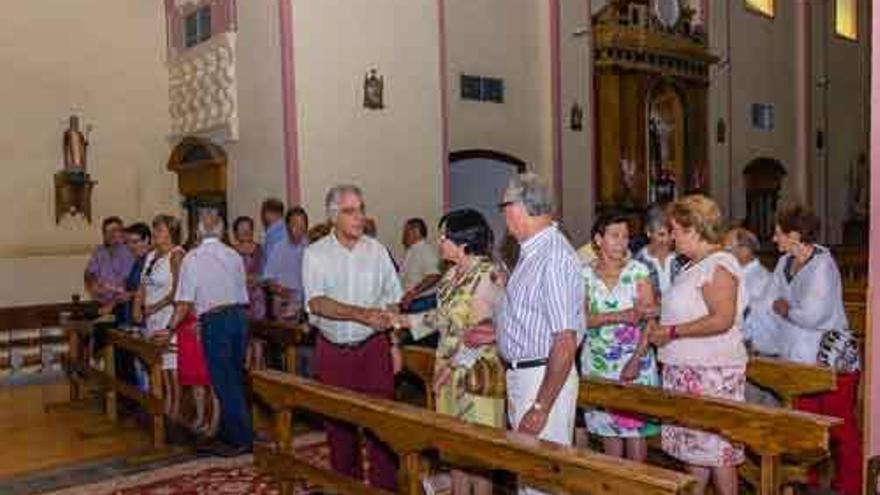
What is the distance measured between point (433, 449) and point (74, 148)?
7397 millimetres

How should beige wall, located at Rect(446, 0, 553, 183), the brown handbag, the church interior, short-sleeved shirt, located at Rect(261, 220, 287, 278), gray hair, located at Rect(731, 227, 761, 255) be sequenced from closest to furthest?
1. the brown handbag
2. the church interior
3. gray hair, located at Rect(731, 227, 761, 255)
4. short-sleeved shirt, located at Rect(261, 220, 287, 278)
5. beige wall, located at Rect(446, 0, 553, 183)

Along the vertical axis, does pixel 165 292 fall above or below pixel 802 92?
below

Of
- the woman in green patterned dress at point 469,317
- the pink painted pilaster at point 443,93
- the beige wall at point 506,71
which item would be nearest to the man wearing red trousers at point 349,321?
the woman in green patterned dress at point 469,317

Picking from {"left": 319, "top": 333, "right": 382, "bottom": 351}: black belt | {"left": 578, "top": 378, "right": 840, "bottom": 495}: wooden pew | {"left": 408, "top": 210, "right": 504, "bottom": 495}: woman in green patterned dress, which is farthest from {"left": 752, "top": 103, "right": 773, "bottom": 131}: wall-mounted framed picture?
{"left": 408, "top": 210, "right": 504, "bottom": 495}: woman in green patterned dress

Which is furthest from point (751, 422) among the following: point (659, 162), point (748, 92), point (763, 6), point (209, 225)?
point (763, 6)

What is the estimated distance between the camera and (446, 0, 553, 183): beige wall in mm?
9859

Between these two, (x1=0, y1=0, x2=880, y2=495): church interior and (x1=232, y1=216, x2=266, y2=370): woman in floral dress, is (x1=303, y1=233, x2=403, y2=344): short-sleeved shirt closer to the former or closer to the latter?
(x1=0, y1=0, x2=880, y2=495): church interior

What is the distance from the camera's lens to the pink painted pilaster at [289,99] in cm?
827

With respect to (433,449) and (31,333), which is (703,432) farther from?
(31,333)

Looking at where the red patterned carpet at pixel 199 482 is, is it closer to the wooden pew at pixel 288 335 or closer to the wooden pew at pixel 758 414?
the wooden pew at pixel 288 335

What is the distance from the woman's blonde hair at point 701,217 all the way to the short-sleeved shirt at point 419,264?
458cm

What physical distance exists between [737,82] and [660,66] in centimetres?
239

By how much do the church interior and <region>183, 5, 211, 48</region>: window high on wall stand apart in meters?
0.05

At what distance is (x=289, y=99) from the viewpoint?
27.1 ft
